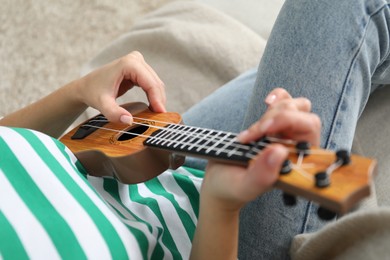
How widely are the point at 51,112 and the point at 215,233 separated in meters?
0.44

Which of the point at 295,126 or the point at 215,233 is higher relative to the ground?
the point at 295,126

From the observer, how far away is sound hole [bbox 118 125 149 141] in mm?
764

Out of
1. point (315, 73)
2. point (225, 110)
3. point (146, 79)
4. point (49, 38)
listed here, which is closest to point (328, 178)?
point (315, 73)

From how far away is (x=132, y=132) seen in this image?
2.56 ft

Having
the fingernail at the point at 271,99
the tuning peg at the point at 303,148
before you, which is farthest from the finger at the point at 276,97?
the tuning peg at the point at 303,148

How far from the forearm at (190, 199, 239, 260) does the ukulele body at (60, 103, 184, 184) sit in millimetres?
93

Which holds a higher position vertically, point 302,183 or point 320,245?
point 302,183

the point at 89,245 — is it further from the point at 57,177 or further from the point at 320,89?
the point at 320,89

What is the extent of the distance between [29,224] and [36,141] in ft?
0.48

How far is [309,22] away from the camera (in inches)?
29.4

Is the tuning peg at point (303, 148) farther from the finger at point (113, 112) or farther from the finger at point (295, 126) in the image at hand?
the finger at point (113, 112)

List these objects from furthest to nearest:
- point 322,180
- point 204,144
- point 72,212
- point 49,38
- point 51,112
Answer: point 49,38 < point 51,112 < point 72,212 < point 204,144 < point 322,180

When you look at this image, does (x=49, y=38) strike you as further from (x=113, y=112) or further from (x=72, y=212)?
(x=72, y=212)

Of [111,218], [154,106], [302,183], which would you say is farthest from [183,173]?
[302,183]
